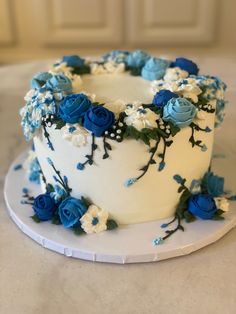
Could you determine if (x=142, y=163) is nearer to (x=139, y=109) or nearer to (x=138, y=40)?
(x=139, y=109)

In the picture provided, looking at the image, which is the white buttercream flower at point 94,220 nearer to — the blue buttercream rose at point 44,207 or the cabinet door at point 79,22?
the blue buttercream rose at point 44,207

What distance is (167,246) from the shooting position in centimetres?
108

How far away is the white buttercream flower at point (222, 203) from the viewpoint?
1.18 metres

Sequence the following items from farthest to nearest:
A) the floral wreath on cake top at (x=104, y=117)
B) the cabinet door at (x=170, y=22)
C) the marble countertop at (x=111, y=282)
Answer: the cabinet door at (x=170, y=22) → the floral wreath on cake top at (x=104, y=117) → the marble countertop at (x=111, y=282)

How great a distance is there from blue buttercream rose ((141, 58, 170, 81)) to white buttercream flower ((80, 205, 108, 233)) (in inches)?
14.6

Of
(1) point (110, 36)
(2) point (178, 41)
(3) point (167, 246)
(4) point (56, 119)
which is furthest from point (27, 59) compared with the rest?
(3) point (167, 246)

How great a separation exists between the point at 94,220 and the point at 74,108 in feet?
0.82

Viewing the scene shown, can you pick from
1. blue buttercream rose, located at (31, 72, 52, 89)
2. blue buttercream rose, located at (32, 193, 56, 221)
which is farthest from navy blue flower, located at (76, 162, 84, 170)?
blue buttercream rose, located at (31, 72, 52, 89)

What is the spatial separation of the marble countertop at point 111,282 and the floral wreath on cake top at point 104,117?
0.32ft

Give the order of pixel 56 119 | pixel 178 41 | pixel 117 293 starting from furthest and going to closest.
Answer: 1. pixel 178 41
2. pixel 56 119
3. pixel 117 293

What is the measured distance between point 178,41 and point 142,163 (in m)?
1.58

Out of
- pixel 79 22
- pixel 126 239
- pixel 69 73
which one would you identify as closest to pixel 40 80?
pixel 69 73

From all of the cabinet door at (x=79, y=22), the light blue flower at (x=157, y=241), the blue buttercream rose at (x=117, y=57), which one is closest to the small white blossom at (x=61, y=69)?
the blue buttercream rose at (x=117, y=57)

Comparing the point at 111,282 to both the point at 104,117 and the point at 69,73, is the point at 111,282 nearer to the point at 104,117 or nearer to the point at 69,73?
the point at 104,117
